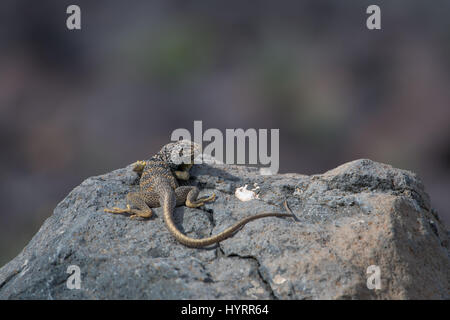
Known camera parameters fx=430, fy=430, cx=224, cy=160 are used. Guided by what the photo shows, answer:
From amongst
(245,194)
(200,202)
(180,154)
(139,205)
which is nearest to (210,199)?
(200,202)

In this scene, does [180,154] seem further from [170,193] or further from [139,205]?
[139,205]

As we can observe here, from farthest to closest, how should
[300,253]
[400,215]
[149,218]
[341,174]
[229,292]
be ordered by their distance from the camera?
[341,174]
[149,218]
[400,215]
[300,253]
[229,292]

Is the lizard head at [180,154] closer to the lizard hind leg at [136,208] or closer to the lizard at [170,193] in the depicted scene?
the lizard at [170,193]

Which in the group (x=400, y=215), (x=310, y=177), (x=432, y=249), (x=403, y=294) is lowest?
(x=403, y=294)

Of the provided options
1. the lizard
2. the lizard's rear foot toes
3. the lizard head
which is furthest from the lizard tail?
the lizard head

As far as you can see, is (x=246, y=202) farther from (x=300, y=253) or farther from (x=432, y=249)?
(x=432, y=249)

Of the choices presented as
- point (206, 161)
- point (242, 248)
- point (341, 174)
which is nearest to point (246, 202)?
point (242, 248)

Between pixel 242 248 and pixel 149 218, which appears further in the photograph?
pixel 149 218

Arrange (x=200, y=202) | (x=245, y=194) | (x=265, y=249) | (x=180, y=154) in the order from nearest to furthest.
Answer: (x=265, y=249) → (x=200, y=202) → (x=245, y=194) → (x=180, y=154)
